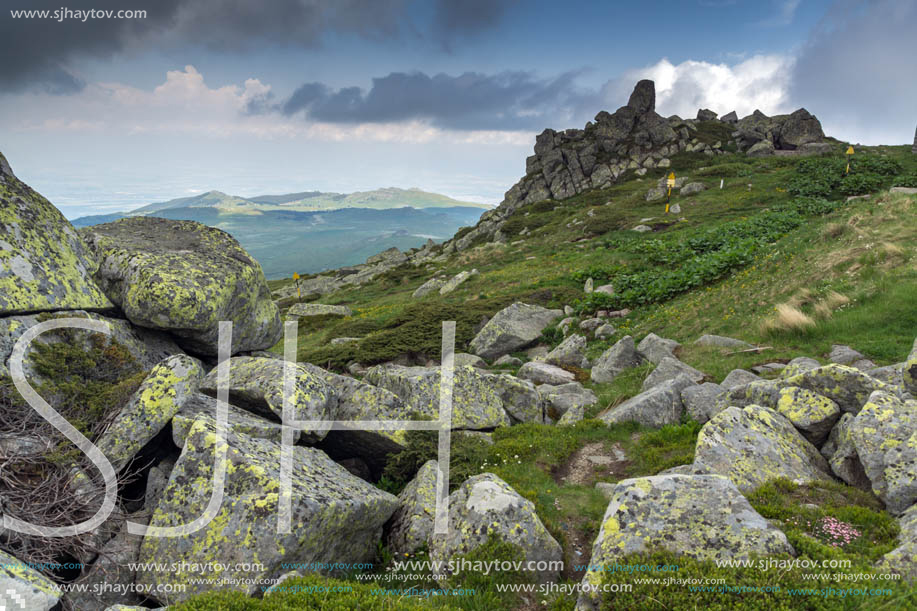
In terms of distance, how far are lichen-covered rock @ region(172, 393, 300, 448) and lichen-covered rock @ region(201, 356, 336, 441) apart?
0.32 meters

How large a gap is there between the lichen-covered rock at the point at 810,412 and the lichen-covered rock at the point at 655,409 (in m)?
3.27

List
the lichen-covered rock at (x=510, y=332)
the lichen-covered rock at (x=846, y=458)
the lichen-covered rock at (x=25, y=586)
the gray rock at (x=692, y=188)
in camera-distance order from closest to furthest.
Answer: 1. the lichen-covered rock at (x=25, y=586)
2. the lichen-covered rock at (x=846, y=458)
3. the lichen-covered rock at (x=510, y=332)
4. the gray rock at (x=692, y=188)

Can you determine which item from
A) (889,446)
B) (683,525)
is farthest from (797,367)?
(683,525)

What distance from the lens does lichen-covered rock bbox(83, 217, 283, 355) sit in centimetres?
1160

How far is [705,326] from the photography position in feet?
68.7

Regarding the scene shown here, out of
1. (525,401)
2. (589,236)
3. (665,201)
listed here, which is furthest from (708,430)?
(665,201)

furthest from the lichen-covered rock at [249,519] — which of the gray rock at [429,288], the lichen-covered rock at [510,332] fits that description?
the gray rock at [429,288]

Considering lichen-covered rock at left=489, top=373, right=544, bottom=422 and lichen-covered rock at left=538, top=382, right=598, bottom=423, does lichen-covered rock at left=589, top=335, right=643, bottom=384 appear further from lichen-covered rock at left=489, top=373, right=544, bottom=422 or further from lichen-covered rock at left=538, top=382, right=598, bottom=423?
lichen-covered rock at left=489, top=373, right=544, bottom=422

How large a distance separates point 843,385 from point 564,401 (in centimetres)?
801

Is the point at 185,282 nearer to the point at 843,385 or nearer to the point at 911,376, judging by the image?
the point at 843,385

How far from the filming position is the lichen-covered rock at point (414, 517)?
902cm

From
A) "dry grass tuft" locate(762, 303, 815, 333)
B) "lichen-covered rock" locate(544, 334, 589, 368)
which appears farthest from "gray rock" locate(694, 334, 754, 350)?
"lichen-covered rock" locate(544, 334, 589, 368)

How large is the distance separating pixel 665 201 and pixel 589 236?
15.8 metres

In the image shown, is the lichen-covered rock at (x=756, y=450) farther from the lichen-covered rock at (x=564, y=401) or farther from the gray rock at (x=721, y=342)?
the gray rock at (x=721, y=342)
